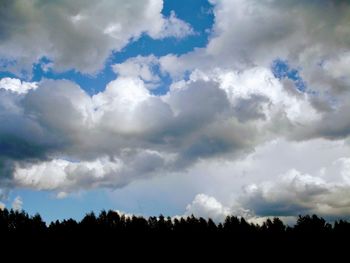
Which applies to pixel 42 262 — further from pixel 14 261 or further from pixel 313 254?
pixel 313 254

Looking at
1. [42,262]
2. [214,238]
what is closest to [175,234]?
[214,238]

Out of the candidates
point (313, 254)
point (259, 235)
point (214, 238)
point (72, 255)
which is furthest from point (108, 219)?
point (313, 254)

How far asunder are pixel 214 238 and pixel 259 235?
62.0ft

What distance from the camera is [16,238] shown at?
409ft

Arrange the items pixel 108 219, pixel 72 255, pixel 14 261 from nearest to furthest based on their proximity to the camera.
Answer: pixel 14 261 < pixel 72 255 < pixel 108 219

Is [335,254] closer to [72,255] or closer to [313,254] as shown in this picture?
[313,254]

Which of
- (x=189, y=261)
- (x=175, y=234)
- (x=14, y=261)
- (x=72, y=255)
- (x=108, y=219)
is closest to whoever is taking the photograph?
(x=14, y=261)

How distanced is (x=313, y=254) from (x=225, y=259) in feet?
102

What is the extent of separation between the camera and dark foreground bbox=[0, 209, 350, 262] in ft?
410

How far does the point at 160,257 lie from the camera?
128625 mm

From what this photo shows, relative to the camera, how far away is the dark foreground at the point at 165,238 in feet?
410

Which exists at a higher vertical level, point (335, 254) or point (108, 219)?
point (108, 219)

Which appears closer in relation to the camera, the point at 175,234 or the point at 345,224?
the point at 175,234

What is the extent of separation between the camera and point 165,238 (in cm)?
13838
